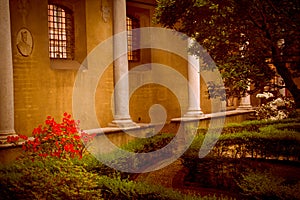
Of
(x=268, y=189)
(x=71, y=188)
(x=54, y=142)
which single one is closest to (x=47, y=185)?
(x=71, y=188)

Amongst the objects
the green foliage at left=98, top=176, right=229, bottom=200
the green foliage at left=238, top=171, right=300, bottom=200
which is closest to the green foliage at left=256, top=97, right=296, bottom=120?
the green foliage at left=238, top=171, right=300, bottom=200

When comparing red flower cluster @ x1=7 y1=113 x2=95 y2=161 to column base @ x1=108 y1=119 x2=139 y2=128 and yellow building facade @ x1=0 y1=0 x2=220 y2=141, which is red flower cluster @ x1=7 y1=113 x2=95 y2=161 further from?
column base @ x1=108 y1=119 x2=139 y2=128

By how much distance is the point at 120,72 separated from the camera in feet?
38.9

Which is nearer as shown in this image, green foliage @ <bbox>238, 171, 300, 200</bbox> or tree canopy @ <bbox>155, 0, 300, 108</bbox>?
green foliage @ <bbox>238, 171, 300, 200</bbox>

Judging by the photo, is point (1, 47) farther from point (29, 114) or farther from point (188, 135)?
point (188, 135)

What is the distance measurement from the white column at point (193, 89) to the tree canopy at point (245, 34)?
22.2ft

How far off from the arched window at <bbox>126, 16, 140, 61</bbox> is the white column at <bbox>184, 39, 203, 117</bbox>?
2244 millimetres

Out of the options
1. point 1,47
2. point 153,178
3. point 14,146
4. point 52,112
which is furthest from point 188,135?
point 1,47

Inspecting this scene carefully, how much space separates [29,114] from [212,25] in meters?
6.09

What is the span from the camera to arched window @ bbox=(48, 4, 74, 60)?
463 inches

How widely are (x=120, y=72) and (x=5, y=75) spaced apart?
3.94m

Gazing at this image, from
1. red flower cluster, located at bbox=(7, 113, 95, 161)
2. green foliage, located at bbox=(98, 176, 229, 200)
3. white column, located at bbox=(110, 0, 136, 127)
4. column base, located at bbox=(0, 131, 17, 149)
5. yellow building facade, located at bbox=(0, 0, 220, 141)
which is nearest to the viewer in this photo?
green foliage, located at bbox=(98, 176, 229, 200)

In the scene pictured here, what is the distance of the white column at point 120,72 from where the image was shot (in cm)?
1175

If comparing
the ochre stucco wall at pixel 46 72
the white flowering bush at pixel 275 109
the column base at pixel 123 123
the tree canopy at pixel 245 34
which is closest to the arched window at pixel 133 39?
the ochre stucco wall at pixel 46 72
